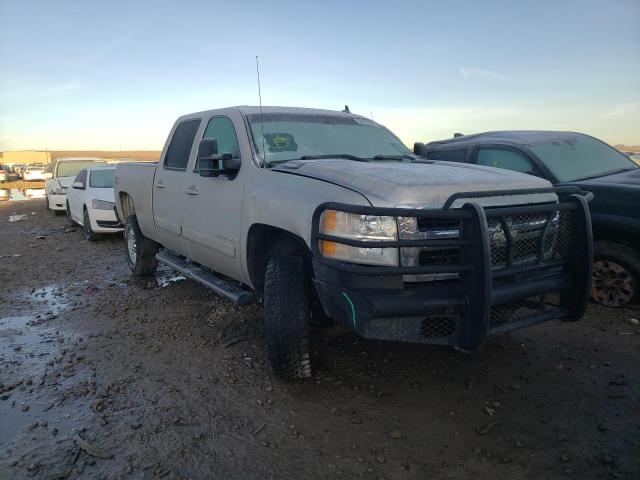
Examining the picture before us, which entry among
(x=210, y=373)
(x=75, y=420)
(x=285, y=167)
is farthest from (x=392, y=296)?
(x=75, y=420)

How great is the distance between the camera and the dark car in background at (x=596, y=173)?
473cm

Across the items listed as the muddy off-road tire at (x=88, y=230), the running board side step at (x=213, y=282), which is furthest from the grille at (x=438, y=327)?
the muddy off-road tire at (x=88, y=230)

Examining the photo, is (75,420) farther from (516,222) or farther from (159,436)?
(516,222)

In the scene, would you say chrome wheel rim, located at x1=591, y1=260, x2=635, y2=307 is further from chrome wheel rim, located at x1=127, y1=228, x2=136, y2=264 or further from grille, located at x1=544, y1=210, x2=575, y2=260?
chrome wheel rim, located at x1=127, y1=228, x2=136, y2=264

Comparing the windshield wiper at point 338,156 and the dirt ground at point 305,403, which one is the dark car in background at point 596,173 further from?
the windshield wiper at point 338,156

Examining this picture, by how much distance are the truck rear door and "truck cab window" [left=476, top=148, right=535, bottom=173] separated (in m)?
3.40

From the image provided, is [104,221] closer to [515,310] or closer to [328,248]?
[328,248]

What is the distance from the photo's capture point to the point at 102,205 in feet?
30.9

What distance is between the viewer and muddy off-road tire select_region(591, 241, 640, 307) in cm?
471

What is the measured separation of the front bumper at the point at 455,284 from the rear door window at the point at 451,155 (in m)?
3.30

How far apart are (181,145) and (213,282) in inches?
69.0

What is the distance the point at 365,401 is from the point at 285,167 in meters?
1.74

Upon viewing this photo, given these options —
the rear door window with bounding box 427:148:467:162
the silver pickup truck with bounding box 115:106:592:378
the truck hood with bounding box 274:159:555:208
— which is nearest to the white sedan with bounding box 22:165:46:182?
the rear door window with bounding box 427:148:467:162

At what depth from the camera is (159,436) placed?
9.39 feet
